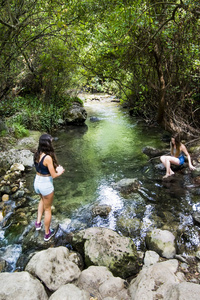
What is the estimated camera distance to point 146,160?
825 centimetres

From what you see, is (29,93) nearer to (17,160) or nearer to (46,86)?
(46,86)

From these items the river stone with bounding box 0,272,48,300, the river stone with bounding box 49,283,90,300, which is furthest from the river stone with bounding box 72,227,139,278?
the river stone with bounding box 0,272,48,300

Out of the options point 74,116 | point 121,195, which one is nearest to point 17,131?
point 74,116

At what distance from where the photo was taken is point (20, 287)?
8.66 ft

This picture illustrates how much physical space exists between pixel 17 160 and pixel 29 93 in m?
9.00

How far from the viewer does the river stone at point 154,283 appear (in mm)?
2637

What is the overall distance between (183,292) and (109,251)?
4.65 feet

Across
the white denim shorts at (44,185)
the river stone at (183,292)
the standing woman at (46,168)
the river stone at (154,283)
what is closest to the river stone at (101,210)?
the standing woman at (46,168)

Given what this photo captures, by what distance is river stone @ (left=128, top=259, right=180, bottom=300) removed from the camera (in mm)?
2637

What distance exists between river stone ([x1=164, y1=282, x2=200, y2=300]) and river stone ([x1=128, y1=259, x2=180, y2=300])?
9cm

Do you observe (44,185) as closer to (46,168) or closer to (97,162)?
(46,168)

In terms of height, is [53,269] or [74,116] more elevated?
[74,116]

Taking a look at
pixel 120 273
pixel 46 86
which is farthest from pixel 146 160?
pixel 46 86

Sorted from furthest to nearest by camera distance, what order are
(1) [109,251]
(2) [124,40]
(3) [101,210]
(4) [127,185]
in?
(2) [124,40]
(4) [127,185]
(3) [101,210]
(1) [109,251]
